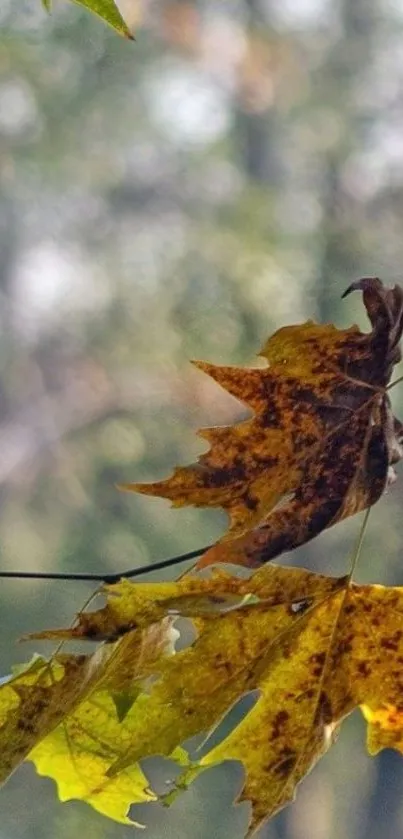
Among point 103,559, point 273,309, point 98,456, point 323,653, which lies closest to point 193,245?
point 273,309

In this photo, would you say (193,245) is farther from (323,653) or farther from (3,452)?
(323,653)

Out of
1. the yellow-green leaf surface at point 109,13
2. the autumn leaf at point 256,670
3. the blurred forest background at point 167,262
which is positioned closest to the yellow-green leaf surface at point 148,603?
the autumn leaf at point 256,670

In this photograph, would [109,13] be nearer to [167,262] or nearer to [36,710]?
[36,710]

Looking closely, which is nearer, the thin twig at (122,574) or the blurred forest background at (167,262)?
the thin twig at (122,574)

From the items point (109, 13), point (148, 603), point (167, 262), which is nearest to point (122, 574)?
point (148, 603)

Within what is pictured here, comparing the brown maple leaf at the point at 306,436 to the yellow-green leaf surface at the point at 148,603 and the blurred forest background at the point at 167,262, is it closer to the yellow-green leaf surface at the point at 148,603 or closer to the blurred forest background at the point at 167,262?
the yellow-green leaf surface at the point at 148,603

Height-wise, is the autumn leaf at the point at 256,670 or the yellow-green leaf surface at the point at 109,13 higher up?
the yellow-green leaf surface at the point at 109,13

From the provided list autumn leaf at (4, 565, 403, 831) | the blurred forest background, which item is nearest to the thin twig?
autumn leaf at (4, 565, 403, 831)
